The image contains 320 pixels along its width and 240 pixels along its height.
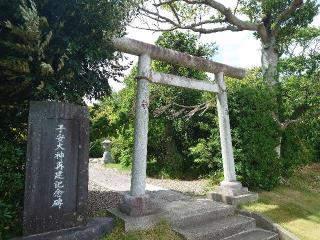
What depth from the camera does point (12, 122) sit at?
5.26m

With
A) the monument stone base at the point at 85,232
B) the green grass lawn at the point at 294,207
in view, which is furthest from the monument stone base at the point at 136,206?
the green grass lawn at the point at 294,207

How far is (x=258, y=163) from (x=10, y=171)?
689 centimetres

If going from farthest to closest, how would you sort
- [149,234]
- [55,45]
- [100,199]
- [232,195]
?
1. [232,195]
2. [100,199]
3. [149,234]
4. [55,45]

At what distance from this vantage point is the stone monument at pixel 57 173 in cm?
475

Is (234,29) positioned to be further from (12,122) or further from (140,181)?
(12,122)

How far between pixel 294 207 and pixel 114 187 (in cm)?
494

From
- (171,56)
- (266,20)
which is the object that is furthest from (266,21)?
(171,56)

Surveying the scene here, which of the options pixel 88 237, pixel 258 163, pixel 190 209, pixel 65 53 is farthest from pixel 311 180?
pixel 65 53

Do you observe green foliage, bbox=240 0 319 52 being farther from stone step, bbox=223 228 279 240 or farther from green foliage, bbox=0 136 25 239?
green foliage, bbox=0 136 25 239

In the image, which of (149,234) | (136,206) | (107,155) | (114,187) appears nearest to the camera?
(149,234)

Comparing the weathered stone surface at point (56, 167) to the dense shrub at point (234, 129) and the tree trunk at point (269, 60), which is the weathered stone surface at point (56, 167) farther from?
the tree trunk at point (269, 60)

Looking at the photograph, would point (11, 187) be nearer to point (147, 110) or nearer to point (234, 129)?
point (147, 110)

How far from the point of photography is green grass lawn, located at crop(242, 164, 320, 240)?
717 cm

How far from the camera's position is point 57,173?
5.00 metres
